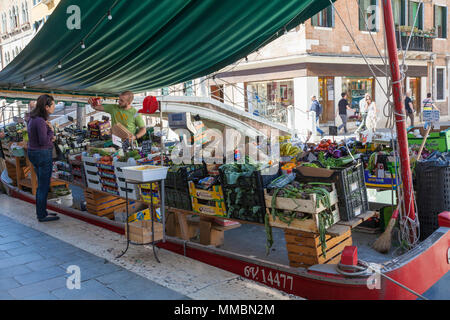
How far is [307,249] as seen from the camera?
4.22 m

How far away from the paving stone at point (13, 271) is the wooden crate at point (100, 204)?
2.19 m

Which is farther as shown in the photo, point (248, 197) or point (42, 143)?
point (42, 143)

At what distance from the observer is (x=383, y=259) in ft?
Result: 16.3

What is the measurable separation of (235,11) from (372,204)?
3506 millimetres

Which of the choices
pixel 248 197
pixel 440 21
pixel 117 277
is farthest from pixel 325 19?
pixel 117 277

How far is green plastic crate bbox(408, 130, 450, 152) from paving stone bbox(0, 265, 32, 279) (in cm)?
573

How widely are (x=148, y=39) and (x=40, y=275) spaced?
3.53 metres

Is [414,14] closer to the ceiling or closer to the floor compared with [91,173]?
closer to the ceiling

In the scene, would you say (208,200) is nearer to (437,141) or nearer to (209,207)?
(209,207)

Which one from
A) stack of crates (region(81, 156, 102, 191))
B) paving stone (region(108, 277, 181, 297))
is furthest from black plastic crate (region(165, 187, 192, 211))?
stack of crates (region(81, 156, 102, 191))

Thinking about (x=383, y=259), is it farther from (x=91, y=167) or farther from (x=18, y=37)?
(x=18, y=37)

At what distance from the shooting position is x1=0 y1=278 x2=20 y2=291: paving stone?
165 inches

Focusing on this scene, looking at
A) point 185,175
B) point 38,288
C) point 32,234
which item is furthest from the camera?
point 32,234
